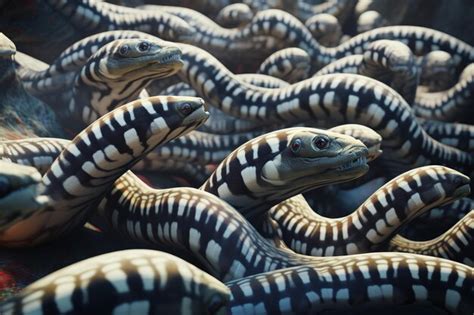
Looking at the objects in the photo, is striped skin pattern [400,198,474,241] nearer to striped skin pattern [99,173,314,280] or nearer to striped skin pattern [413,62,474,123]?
striped skin pattern [413,62,474,123]

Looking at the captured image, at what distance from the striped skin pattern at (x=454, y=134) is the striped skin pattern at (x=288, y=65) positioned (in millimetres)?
575

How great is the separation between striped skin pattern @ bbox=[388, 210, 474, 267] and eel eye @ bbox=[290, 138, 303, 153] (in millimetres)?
524

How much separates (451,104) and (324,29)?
35.6 inches

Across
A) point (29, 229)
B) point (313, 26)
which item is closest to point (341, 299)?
point (29, 229)

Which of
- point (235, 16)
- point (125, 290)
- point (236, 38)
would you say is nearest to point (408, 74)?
point (236, 38)

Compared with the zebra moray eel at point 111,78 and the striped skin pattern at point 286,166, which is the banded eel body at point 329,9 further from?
the striped skin pattern at point 286,166

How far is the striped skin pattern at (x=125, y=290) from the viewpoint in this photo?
968mm

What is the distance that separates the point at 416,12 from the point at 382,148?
1.81m

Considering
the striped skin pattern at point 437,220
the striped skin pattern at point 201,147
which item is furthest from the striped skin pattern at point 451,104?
the striped skin pattern at point 201,147

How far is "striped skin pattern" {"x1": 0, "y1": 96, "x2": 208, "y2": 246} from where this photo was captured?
5.07ft

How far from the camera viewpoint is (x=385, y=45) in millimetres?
2691

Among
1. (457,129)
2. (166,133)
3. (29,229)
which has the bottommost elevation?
(457,129)

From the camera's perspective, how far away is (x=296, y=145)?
1622 mm

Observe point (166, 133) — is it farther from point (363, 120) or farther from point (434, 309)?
point (363, 120)
